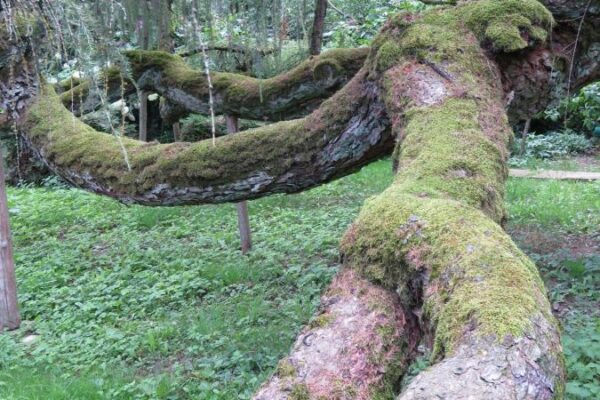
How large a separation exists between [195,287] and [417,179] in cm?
379

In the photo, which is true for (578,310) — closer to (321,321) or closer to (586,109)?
(321,321)

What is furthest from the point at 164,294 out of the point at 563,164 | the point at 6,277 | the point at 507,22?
the point at 563,164

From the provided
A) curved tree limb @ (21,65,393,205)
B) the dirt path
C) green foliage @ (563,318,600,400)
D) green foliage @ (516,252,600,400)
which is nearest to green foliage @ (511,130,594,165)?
the dirt path

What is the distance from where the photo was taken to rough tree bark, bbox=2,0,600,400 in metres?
1.16

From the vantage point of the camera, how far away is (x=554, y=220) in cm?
646

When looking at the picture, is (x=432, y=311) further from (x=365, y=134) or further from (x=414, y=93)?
(x=365, y=134)

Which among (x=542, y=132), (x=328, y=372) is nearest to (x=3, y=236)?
(x=328, y=372)

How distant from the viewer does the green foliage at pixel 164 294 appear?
3.89m

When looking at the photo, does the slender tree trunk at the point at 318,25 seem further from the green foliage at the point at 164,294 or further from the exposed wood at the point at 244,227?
the green foliage at the point at 164,294

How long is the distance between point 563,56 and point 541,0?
332mm

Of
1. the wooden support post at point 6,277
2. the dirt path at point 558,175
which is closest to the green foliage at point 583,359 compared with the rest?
the wooden support post at point 6,277

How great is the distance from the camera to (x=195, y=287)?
5453 millimetres

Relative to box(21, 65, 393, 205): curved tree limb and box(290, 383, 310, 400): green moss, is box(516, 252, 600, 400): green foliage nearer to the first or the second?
box(21, 65, 393, 205): curved tree limb

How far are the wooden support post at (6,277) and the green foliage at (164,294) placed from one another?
6.9 inches
